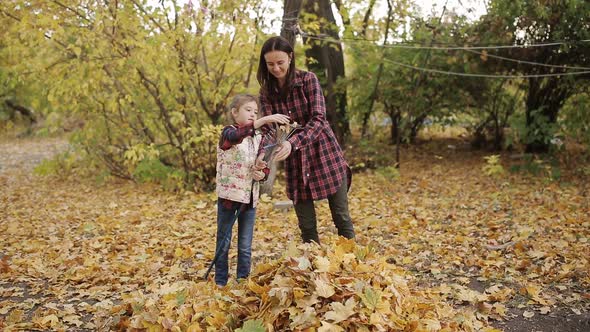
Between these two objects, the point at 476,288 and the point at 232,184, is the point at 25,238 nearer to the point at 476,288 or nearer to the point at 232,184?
the point at 232,184

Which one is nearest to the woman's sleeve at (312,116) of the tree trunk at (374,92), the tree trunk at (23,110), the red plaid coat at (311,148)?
the red plaid coat at (311,148)

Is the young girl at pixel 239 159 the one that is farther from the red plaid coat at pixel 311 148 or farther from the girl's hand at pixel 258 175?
the red plaid coat at pixel 311 148

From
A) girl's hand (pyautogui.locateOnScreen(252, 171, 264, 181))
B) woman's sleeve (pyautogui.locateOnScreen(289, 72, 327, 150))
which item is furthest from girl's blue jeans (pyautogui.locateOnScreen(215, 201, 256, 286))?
woman's sleeve (pyautogui.locateOnScreen(289, 72, 327, 150))

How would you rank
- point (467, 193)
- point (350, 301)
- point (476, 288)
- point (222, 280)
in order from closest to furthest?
1. point (350, 301)
2. point (222, 280)
3. point (476, 288)
4. point (467, 193)

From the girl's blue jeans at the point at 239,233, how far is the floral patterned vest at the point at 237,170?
12cm

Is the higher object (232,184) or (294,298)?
(232,184)

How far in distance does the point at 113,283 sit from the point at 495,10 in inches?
262

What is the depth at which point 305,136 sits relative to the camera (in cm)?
312

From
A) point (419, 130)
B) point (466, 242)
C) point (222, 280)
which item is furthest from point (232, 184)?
point (419, 130)

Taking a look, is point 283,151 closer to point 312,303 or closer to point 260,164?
point 260,164

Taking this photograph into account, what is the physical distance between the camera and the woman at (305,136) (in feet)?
10.3

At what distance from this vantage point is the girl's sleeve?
3.07m

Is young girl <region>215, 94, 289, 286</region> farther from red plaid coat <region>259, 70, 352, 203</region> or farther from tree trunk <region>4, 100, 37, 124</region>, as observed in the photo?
tree trunk <region>4, 100, 37, 124</region>

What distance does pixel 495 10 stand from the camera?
778 centimetres
